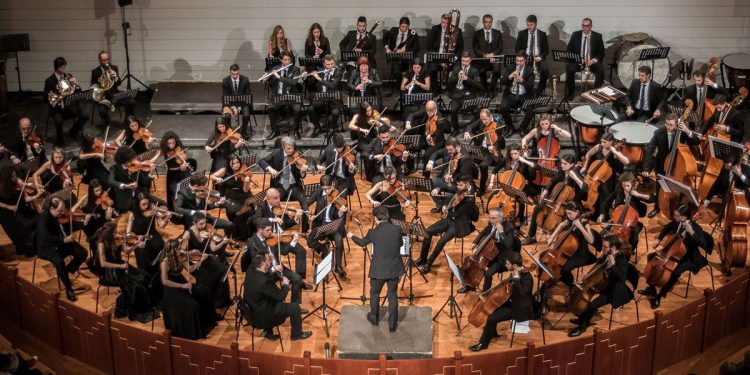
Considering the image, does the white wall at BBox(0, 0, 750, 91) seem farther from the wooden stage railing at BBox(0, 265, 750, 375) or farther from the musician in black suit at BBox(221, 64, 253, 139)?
the wooden stage railing at BBox(0, 265, 750, 375)

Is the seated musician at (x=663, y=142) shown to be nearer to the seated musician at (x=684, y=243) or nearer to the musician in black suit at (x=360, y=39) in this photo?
the seated musician at (x=684, y=243)

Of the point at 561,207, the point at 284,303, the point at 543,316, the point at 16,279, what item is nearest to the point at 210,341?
the point at 284,303

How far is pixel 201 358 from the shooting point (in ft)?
33.2

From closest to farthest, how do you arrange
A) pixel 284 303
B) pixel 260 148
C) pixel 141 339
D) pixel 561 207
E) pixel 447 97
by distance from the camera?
pixel 141 339
pixel 284 303
pixel 561 207
pixel 260 148
pixel 447 97

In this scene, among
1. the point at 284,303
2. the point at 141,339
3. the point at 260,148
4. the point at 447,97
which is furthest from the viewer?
the point at 447,97

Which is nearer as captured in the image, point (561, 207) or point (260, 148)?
point (561, 207)

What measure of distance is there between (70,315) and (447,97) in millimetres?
8594

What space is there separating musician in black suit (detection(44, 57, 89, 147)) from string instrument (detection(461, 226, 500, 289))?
7.57 metres

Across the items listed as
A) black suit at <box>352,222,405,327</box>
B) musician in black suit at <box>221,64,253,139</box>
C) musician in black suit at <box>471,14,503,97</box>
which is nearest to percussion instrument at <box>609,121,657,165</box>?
musician in black suit at <box>471,14,503,97</box>

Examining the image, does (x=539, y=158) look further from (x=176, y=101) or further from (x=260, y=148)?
(x=176, y=101)

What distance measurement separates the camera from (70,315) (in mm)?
10977

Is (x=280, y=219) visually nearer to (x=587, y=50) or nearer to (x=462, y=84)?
(x=462, y=84)

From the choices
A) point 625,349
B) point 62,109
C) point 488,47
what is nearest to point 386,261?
point 625,349

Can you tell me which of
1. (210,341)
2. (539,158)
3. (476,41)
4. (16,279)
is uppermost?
(476,41)
